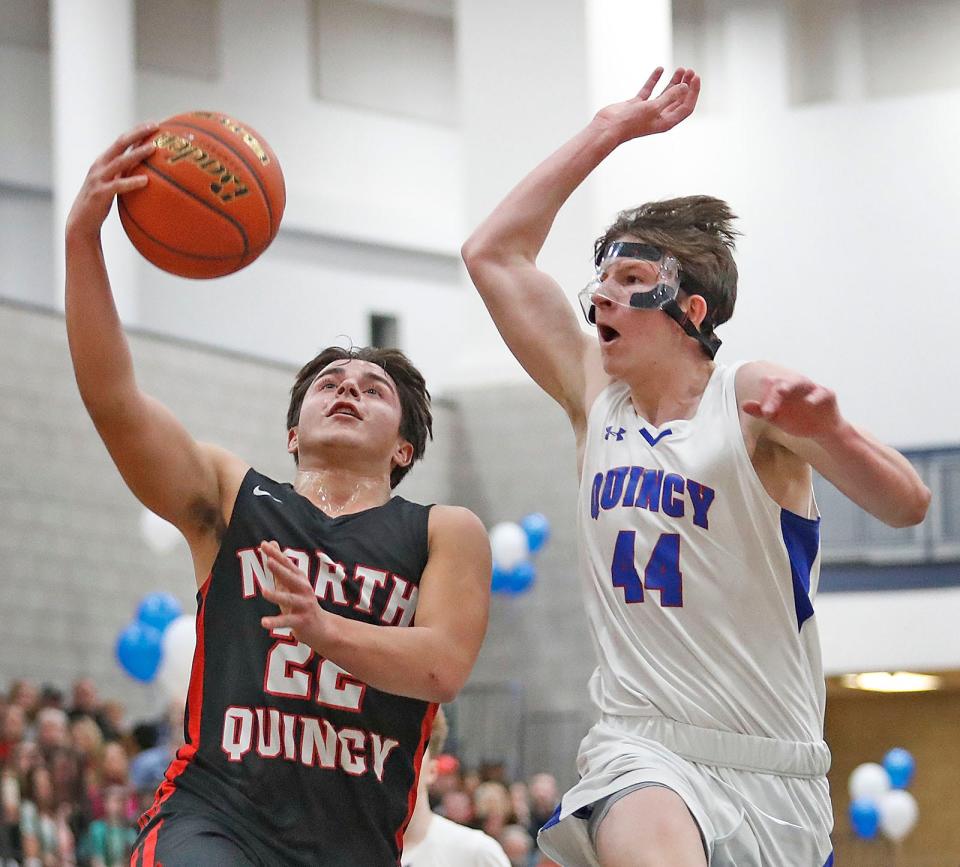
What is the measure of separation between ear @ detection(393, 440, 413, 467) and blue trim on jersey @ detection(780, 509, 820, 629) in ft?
3.36

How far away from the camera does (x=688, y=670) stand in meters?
4.05

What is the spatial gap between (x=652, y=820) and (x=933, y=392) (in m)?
16.5

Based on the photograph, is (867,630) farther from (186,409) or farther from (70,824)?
(70,824)

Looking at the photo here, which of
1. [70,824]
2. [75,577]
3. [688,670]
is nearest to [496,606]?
[75,577]

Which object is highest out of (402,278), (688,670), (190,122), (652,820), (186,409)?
(402,278)

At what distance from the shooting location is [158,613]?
12359 mm

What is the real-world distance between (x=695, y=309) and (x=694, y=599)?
30.6 inches

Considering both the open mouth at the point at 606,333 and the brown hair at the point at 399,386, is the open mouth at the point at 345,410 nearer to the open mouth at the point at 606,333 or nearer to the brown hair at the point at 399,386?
the brown hair at the point at 399,386

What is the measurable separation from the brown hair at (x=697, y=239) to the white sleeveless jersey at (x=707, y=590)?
1.20 feet

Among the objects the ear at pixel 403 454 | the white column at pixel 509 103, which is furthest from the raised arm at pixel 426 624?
the white column at pixel 509 103

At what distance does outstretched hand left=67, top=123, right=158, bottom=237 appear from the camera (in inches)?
154

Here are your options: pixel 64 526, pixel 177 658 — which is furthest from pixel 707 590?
pixel 64 526

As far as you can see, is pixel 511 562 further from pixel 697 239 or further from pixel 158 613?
pixel 697 239

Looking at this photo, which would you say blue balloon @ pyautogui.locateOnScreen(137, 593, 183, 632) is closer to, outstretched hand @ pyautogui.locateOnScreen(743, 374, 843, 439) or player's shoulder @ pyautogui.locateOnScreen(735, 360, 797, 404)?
player's shoulder @ pyautogui.locateOnScreen(735, 360, 797, 404)
